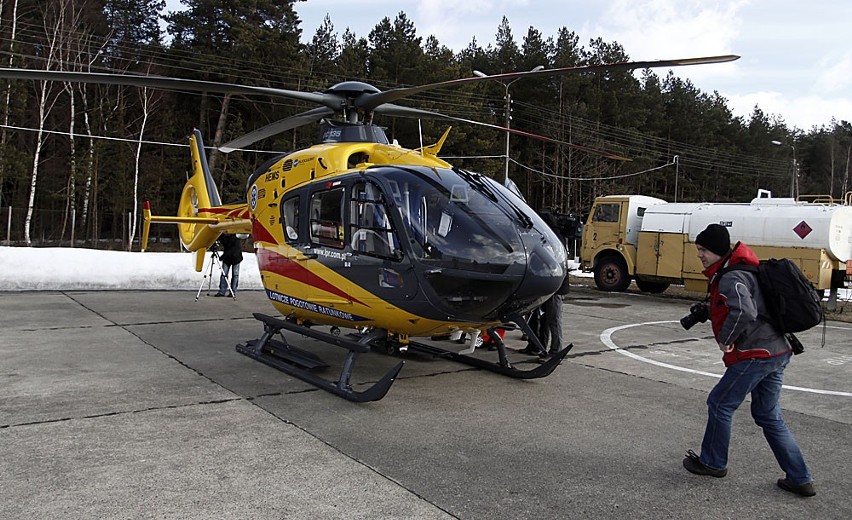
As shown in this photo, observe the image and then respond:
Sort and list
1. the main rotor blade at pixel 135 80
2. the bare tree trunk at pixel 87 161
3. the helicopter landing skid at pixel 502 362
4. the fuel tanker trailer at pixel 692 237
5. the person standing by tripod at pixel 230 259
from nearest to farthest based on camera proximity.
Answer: the main rotor blade at pixel 135 80 < the helicopter landing skid at pixel 502 362 < the fuel tanker trailer at pixel 692 237 < the person standing by tripod at pixel 230 259 < the bare tree trunk at pixel 87 161

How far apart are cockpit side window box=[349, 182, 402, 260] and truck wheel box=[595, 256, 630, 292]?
12645 mm

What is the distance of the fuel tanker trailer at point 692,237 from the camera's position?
13.6 m

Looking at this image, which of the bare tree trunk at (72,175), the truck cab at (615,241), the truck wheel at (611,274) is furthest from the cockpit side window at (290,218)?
the bare tree trunk at (72,175)

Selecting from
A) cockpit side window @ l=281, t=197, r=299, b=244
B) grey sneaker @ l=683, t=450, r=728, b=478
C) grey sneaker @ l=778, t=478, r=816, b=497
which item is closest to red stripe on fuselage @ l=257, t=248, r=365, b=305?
cockpit side window @ l=281, t=197, r=299, b=244

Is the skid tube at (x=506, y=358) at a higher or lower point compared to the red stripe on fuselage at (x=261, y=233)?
lower

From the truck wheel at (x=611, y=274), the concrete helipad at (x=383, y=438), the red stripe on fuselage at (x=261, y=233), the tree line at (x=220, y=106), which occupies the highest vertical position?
the tree line at (x=220, y=106)

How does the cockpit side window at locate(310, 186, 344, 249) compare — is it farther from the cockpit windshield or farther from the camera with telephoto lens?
the camera with telephoto lens

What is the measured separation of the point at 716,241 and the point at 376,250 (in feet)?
9.81

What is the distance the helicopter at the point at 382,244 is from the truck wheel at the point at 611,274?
34.1ft

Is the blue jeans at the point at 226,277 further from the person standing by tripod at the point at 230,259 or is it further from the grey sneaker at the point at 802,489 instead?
the grey sneaker at the point at 802,489

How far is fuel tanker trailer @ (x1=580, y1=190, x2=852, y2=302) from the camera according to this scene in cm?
1356

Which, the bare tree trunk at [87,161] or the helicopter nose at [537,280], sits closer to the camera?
the helicopter nose at [537,280]

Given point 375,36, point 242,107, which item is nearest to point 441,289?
point 242,107

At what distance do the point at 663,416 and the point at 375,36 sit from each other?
3548cm
